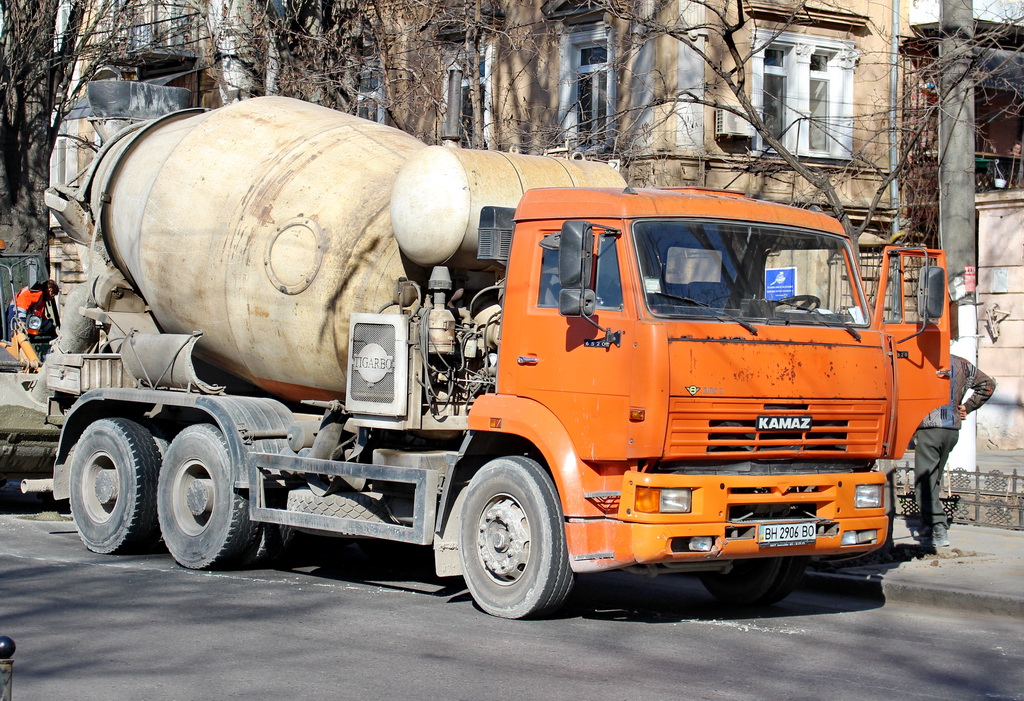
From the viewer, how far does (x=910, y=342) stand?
347 inches

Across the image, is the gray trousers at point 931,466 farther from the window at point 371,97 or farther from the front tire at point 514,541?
the window at point 371,97

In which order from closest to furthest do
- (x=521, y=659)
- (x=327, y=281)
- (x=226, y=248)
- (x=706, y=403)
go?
(x=521, y=659) → (x=706, y=403) → (x=327, y=281) → (x=226, y=248)

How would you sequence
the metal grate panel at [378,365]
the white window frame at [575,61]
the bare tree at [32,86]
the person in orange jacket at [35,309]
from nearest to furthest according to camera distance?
1. the metal grate panel at [378,365]
2. the person in orange jacket at [35,309]
3. the white window frame at [575,61]
4. the bare tree at [32,86]

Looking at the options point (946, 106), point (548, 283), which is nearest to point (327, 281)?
point (548, 283)

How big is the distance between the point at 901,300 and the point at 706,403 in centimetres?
191

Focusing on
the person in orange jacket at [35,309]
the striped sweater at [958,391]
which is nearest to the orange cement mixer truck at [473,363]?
the striped sweater at [958,391]

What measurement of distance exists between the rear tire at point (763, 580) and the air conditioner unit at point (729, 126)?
11.8m

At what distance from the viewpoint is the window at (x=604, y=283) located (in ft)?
25.1

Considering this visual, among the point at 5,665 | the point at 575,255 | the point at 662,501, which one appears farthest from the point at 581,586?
the point at 5,665

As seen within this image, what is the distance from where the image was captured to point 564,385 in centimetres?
777

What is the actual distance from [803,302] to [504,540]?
2325 millimetres

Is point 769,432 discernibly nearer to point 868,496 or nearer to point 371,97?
point 868,496

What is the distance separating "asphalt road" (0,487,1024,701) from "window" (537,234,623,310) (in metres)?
1.94

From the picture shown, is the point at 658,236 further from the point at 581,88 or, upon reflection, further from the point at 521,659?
the point at 581,88
